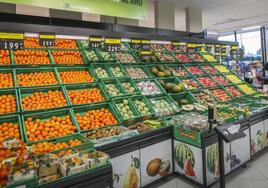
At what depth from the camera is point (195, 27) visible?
28.9 feet

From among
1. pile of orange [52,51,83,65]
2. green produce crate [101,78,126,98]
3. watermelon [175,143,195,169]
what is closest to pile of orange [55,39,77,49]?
pile of orange [52,51,83,65]

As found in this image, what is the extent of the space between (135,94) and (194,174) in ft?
5.74

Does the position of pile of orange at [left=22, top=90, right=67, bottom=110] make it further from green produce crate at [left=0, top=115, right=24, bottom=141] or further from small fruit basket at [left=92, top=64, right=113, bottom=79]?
small fruit basket at [left=92, top=64, right=113, bottom=79]

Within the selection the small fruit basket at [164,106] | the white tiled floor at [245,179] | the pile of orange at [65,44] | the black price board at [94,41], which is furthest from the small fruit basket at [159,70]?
the white tiled floor at [245,179]

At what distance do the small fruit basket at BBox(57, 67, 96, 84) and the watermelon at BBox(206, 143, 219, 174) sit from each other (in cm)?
242

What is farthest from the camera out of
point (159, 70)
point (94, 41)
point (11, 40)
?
point (159, 70)

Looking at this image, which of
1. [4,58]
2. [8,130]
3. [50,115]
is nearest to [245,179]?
[50,115]

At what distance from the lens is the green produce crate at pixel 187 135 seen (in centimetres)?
338

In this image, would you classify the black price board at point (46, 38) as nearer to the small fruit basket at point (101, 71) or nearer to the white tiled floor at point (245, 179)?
the small fruit basket at point (101, 71)

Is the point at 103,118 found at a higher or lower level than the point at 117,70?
lower

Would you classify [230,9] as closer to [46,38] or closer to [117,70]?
[117,70]

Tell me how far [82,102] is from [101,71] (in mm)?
988

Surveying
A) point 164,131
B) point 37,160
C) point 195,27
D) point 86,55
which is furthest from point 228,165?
point 195,27

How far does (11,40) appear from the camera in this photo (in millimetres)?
→ 2703
